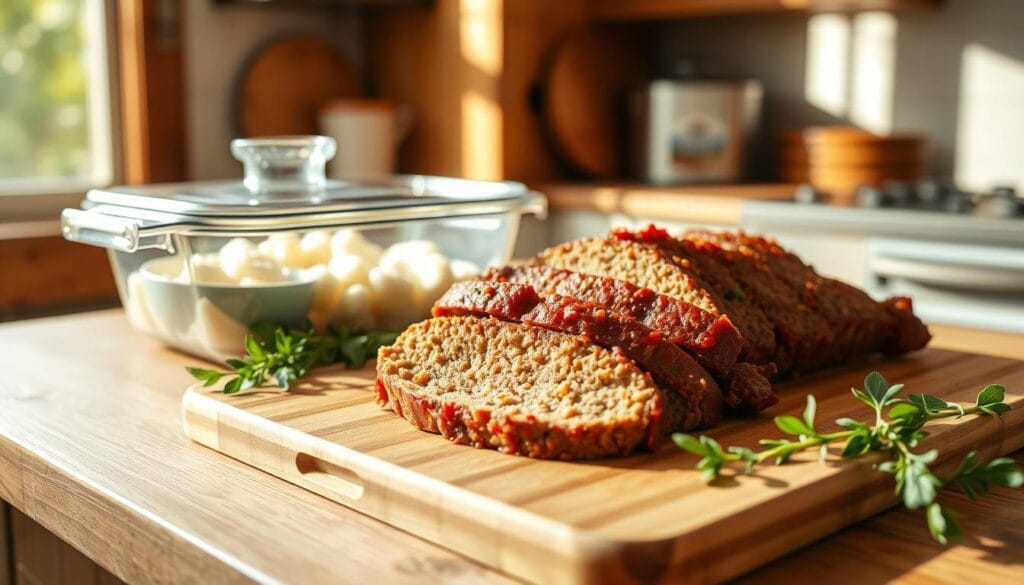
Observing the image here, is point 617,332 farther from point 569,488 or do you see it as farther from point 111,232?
point 111,232

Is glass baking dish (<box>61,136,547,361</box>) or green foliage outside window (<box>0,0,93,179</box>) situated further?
green foliage outside window (<box>0,0,93,179</box>)

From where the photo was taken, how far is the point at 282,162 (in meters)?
1.36

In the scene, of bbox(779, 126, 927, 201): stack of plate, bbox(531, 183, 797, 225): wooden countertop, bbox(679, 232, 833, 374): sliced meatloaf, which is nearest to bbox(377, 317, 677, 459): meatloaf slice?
bbox(679, 232, 833, 374): sliced meatloaf

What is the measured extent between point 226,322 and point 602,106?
7.99 ft

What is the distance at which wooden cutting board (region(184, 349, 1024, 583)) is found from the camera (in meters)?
0.68

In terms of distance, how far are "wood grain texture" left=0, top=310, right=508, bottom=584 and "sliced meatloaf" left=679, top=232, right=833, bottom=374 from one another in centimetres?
50

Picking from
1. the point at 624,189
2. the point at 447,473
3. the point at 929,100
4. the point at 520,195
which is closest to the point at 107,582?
the point at 447,473

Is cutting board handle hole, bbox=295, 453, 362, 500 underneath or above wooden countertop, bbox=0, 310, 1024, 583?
above

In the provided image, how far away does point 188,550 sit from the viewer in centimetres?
75

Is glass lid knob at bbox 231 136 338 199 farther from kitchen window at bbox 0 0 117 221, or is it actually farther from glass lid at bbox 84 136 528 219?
kitchen window at bbox 0 0 117 221

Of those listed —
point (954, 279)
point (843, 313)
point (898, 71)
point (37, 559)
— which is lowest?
point (37, 559)

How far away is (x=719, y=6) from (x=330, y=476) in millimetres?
2583

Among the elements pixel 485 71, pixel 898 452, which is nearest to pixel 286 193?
pixel 898 452

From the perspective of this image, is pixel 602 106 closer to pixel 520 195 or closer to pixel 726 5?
pixel 726 5
